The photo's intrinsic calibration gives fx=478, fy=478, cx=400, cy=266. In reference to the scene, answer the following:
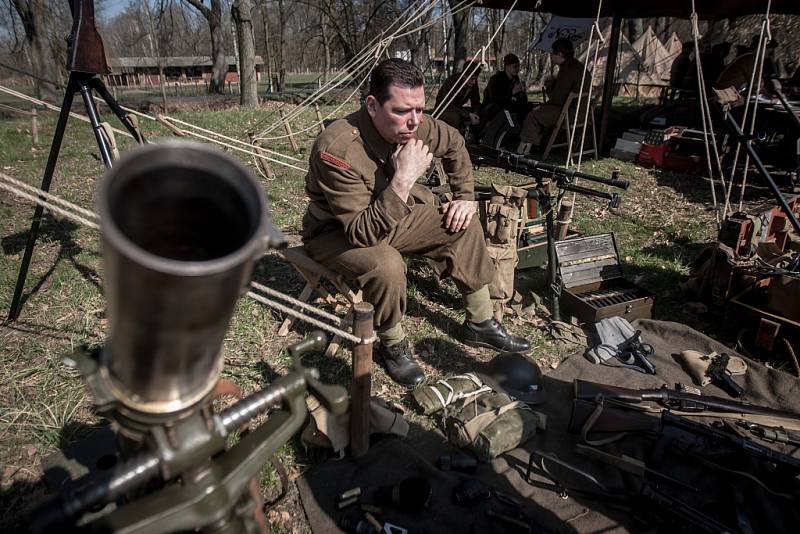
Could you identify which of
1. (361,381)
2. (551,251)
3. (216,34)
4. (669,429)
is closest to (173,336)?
(361,381)

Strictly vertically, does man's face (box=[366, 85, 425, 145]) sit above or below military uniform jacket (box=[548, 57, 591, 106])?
below

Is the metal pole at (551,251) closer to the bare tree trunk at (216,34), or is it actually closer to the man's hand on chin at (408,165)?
the man's hand on chin at (408,165)

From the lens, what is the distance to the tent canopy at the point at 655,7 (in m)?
8.14

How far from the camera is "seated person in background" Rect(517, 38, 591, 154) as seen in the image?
8594 millimetres

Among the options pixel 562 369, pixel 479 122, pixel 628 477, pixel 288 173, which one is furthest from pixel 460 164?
pixel 479 122

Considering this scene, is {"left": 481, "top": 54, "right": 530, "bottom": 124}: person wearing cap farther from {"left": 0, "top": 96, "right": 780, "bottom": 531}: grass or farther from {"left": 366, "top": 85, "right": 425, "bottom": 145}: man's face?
{"left": 366, "top": 85, "right": 425, "bottom": 145}: man's face

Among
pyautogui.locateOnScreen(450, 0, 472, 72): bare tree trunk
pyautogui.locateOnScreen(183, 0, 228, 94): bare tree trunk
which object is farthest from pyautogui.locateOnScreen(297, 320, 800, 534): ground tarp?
pyautogui.locateOnScreen(183, 0, 228, 94): bare tree trunk

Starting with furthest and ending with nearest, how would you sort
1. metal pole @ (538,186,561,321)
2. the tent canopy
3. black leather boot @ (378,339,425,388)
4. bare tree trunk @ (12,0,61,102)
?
1. bare tree trunk @ (12,0,61,102)
2. the tent canopy
3. metal pole @ (538,186,561,321)
4. black leather boot @ (378,339,425,388)

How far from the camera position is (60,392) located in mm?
3035

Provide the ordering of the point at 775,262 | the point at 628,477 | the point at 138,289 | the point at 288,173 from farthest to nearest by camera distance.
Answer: the point at 288,173
the point at 775,262
the point at 628,477
the point at 138,289

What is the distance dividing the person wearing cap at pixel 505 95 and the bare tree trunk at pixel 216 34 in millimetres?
17600

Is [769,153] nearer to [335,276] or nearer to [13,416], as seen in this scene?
[335,276]

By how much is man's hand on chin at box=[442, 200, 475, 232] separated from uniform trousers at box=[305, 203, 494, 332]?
0.16 ft

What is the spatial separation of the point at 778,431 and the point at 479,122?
29.6ft
